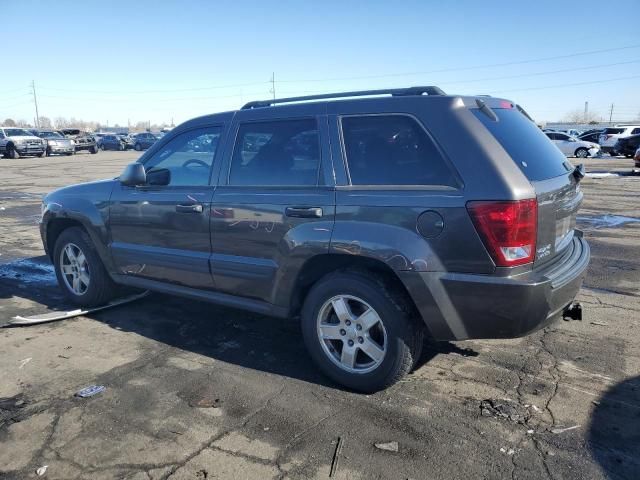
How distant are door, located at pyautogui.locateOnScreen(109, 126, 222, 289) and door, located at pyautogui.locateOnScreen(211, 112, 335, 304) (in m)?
0.19

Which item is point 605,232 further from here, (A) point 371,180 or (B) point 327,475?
(B) point 327,475

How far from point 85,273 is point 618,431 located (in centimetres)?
481

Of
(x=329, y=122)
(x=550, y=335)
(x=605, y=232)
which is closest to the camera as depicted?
(x=329, y=122)

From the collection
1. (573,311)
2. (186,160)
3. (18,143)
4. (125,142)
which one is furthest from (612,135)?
(125,142)

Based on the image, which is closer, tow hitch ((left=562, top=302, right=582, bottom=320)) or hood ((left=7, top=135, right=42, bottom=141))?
tow hitch ((left=562, top=302, right=582, bottom=320))

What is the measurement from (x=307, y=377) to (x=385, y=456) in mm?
1052

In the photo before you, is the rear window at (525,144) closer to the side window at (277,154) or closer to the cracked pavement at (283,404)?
the side window at (277,154)

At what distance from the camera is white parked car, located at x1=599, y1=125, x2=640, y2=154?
3034 centimetres

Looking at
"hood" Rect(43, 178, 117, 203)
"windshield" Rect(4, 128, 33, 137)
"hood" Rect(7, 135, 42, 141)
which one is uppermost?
"windshield" Rect(4, 128, 33, 137)

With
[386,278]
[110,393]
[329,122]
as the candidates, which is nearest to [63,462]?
[110,393]

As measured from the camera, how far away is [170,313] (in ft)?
17.1

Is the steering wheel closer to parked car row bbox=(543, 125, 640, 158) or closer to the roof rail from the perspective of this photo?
the roof rail

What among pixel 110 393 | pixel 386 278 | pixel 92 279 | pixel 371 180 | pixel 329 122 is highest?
pixel 329 122

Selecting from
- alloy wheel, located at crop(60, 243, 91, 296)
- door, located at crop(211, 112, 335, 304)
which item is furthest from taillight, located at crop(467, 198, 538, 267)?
alloy wheel, located at crop(60, 243, 91, 296)
